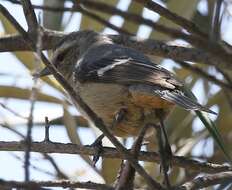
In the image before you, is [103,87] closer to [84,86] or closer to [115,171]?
[84,86]

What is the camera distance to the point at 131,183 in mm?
2123

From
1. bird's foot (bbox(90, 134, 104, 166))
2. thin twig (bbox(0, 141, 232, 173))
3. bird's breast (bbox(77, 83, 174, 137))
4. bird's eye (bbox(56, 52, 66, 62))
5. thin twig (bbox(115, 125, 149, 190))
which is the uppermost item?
bird's eye (bbox(56, 52, 66, 62))

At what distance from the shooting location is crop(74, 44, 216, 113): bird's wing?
369 centimetres

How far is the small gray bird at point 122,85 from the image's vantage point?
386 centimetres

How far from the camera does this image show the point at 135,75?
13.7ft

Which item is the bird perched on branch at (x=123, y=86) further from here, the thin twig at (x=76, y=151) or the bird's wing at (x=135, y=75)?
the thin twig at (x=76, y=151)

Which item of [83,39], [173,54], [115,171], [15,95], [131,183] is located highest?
[83,39]

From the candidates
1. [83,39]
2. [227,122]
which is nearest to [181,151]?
[227,122]

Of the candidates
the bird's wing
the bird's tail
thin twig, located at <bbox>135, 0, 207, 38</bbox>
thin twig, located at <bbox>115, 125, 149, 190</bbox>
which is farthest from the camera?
Answer: the bird's wing

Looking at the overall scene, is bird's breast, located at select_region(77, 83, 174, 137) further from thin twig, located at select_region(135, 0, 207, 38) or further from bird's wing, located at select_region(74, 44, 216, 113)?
thin twig, located at select_region(135, 0, 207, 38)

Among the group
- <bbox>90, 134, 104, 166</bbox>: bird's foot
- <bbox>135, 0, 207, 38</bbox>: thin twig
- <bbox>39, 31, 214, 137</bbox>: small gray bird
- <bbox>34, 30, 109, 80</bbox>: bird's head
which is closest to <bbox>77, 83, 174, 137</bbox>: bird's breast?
<bbox>39, 31, 214, 137</bbox>: small gray bird

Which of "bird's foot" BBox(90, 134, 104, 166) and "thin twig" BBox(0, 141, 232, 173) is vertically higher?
"bird's foot" BBox(90, 134, 104, 166)

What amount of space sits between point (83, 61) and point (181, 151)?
108 centimetres

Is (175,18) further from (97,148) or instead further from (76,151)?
(97,148)
